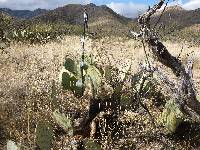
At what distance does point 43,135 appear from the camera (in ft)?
13.3

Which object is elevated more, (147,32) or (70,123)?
(147,32)

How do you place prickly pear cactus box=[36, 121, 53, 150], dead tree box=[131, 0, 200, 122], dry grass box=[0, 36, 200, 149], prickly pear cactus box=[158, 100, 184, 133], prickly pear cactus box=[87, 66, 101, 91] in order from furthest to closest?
prickly pear cactus box=[87, 66, 101, 91]
dry grass box=[0, 36, 200, 149]
prickly pear cactus box=[158, 100, 184, 133]
prickly pear cactus box=[36, 121, 53, 150]
dead tree box=[131, 0, 200, 122]

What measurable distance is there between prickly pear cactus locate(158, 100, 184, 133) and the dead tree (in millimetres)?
796

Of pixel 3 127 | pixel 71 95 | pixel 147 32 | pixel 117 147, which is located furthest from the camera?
pixel 71 95

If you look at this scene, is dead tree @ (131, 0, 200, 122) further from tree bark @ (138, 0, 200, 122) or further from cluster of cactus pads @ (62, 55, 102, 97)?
cluster of cactus pads @ (62, 55, 102, 97)

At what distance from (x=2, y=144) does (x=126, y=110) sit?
60.6 inches

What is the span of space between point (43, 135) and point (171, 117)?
4.79ft

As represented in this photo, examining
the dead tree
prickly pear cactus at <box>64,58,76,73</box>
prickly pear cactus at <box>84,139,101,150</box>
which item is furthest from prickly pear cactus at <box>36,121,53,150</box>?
prickly pear cactus at <box>64,58,76,73</box>

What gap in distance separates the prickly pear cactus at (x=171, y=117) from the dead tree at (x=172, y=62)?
0.80 meters

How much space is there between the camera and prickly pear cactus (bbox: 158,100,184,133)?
4.72m

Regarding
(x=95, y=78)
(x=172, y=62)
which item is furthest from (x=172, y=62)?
(x=95, y=78)

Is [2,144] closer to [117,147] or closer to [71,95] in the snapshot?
[117,147]

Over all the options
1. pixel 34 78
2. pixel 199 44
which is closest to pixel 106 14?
pixel 199 44

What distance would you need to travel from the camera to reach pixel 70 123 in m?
4.72
